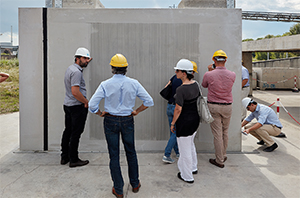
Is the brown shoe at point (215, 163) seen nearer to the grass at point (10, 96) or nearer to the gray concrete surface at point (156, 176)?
the gray concrete surface at point (156, 176)

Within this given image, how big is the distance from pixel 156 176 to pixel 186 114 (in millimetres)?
1105

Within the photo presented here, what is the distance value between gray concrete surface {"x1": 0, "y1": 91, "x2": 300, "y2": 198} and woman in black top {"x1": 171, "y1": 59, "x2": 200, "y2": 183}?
1.01 ft

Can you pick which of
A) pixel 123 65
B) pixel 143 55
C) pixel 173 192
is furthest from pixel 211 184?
pixel 143 55

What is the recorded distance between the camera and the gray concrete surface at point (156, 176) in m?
3.29

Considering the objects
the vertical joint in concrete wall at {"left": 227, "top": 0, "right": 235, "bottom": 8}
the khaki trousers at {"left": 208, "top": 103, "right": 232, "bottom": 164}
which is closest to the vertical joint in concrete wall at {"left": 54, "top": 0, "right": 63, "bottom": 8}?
the vertical joint in concrete wall at {"left": 227, "top": 0, "right": 235, "bottom": 8}

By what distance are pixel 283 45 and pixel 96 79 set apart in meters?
12.4

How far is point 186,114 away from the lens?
138 inches

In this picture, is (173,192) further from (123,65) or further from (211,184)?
(123,65)

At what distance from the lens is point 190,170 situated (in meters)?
3.56

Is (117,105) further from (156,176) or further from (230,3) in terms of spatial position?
(230,3)

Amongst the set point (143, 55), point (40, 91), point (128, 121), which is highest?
point (143, 55)

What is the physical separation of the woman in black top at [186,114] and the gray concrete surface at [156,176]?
0.31 metres

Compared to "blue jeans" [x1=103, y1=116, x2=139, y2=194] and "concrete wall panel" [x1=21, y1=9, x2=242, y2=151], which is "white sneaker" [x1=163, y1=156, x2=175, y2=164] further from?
"blue jeans" [x1=103, y1=116, x2=139, y2=194]

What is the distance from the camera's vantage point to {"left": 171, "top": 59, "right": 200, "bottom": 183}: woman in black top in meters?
3.45
